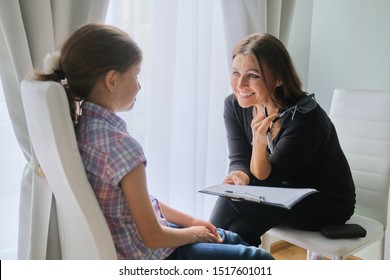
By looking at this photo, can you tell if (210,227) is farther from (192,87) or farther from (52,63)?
(192,87)

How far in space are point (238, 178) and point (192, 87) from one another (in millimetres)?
489

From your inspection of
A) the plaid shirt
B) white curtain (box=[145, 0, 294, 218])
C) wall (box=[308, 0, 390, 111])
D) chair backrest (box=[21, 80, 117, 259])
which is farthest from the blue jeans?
wall (box=[308, 0, 390, 111])

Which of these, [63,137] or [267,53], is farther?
A: [267,53]

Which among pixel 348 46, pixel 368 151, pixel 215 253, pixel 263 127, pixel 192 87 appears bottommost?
pixel 215 253

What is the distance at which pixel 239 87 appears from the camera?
137 cm

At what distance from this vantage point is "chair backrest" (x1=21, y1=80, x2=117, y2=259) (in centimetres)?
72

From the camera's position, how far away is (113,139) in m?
0.82

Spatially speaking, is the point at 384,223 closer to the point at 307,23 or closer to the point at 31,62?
the point at 307,23

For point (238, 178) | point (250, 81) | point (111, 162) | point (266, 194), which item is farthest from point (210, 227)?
point (250, 81)

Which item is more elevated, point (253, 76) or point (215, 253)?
point (253, 76)

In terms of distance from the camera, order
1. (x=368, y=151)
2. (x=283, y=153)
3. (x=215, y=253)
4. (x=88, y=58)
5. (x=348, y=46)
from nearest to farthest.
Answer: (x=88, y=58)
(x=215, y=253)
(x=283, y=153)
(x=368, y=151)
(x=348, y=46)

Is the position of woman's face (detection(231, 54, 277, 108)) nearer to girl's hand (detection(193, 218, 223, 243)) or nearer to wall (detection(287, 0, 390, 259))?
girl's hand (detection(193, 218, 223, 243))

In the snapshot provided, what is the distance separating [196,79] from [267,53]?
1.32ft
